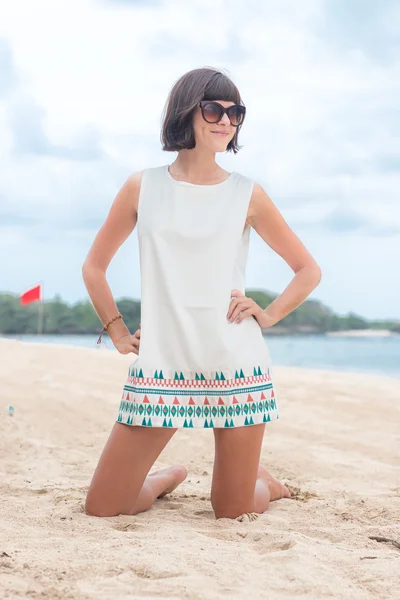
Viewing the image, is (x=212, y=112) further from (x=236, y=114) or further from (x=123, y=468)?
(x=123, y=468)

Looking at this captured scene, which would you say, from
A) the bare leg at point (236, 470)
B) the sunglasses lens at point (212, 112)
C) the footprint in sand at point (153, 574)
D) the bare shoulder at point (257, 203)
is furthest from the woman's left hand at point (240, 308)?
the footprint in sand at point (153, 574)

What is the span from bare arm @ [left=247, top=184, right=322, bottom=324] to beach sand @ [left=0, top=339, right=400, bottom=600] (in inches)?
34.2

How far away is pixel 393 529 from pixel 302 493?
0.77 metres

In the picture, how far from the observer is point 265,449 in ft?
15.3

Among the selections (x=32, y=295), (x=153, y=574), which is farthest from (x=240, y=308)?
(x=32, y=295)

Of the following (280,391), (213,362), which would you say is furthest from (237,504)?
(280,391)

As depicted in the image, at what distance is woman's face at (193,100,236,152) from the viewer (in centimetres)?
283

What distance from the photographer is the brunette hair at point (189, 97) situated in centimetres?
282

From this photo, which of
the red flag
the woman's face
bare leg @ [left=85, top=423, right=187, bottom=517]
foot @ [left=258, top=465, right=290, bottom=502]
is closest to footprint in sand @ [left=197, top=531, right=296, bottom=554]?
bare leg @ [left=85, top=423, right=187, bottom=517]

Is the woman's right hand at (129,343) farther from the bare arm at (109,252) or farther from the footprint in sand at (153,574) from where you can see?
the footprint in sand at (153,574)

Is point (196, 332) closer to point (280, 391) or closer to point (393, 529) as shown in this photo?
point (393, 529)

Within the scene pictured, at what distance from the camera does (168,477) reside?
3301mm

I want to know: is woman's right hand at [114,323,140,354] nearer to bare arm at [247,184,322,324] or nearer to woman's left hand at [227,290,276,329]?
woman's left hand at [227,290,276,329]

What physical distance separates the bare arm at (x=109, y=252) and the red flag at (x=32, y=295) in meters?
10.1
